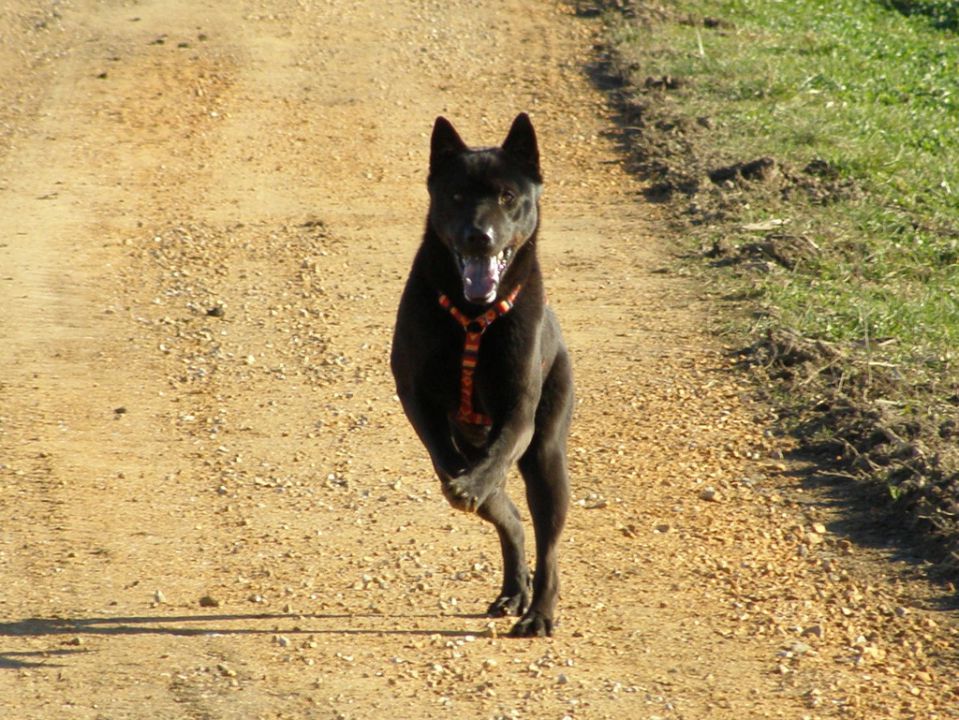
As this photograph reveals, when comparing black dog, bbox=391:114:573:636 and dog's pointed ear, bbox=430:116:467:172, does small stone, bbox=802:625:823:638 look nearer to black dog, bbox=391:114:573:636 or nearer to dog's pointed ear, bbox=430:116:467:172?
black dog, bbox=391:114:573:636

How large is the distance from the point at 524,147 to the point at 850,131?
7.24m

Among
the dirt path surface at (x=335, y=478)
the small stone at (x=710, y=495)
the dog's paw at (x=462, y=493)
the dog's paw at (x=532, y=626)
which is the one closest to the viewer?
the dog's paw at (x=462, y=493)

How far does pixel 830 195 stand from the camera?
34.1ft

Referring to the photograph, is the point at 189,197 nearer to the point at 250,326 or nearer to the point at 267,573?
the point at 250,326

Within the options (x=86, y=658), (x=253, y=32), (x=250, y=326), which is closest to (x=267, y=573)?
(x=86, y=658)

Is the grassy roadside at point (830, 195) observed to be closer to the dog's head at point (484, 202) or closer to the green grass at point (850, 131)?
the green grass at point (850, 131)

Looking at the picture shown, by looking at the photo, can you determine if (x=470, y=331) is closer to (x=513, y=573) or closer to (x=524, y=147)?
(x=524, y=147)

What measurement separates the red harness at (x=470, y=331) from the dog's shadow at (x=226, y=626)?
0.78 metres

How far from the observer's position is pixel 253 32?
646 inches

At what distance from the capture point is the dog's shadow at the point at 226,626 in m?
5.25

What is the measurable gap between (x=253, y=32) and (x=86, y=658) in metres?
12.3

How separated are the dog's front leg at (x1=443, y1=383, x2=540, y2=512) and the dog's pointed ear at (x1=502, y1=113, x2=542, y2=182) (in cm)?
81

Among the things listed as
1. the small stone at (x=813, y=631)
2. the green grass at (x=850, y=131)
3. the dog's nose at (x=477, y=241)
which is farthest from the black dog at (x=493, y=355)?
the green grass at (x=850, y=131)

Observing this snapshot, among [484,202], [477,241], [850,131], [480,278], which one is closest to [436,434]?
[480,278]
